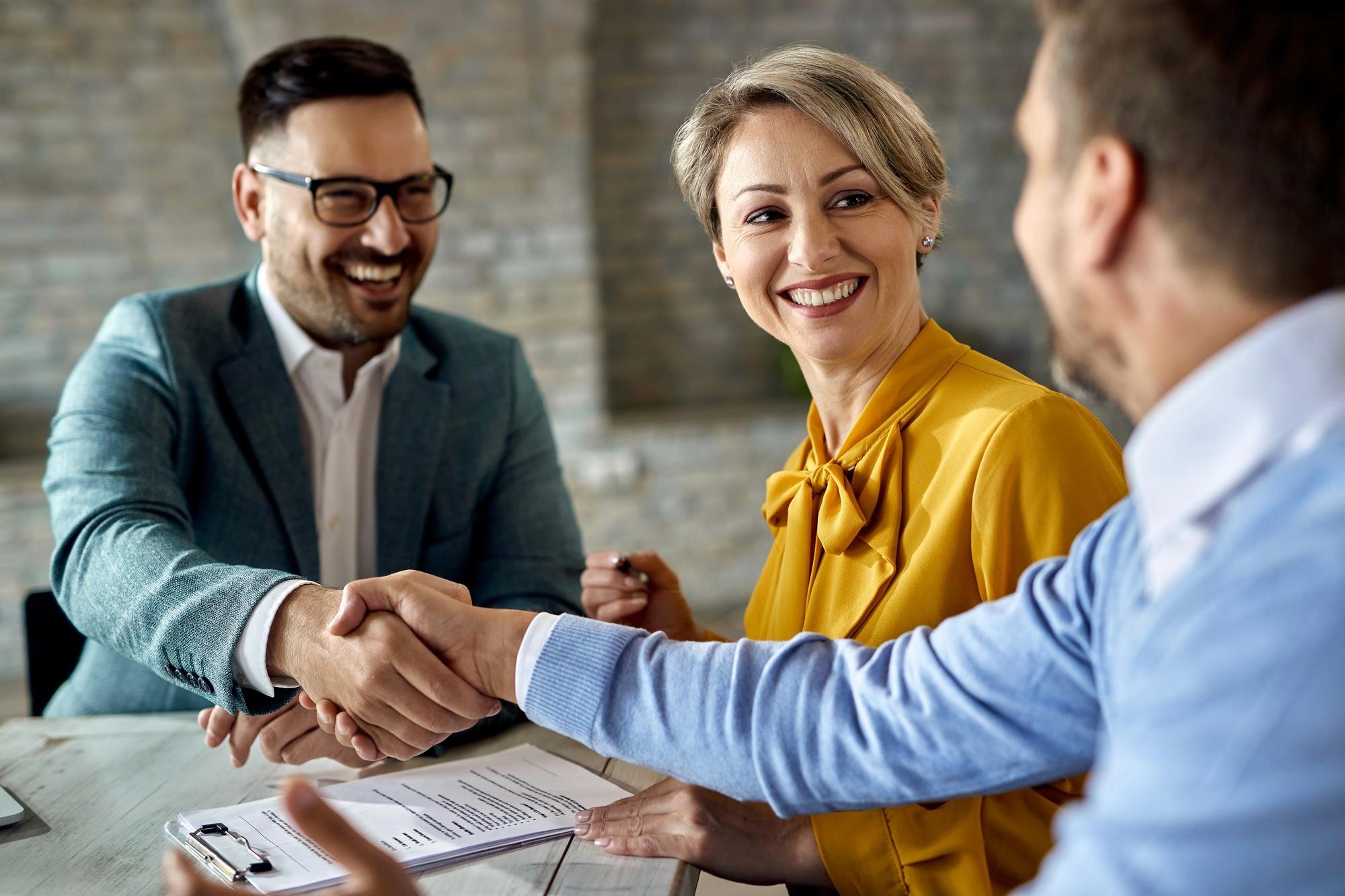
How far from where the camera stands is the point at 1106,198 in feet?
2.49

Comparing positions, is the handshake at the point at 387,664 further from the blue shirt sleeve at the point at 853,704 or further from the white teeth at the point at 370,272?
the white teeth at the point at 370,272

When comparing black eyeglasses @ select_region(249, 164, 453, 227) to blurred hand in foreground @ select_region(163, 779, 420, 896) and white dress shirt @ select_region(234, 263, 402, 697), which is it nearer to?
white dress shirt @ select_region(234, 263, 402, 697)

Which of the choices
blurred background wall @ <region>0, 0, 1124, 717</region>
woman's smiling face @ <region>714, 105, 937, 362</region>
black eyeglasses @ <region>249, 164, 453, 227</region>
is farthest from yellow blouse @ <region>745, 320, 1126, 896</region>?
blurred background wall @ <region>0, 0, 1124, 717</region>

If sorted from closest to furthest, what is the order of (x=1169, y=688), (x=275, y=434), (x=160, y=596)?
1. (x=1169, y=688)
2. (x=160, y=596)
3. (x=275, y=434)

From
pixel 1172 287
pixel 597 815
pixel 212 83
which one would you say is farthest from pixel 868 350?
pixel 212 83

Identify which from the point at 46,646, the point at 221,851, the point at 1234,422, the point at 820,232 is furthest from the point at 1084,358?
the point at 46,646

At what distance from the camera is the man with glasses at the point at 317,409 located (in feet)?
5.90

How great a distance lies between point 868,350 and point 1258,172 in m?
0.88

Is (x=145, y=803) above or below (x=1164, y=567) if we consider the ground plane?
below

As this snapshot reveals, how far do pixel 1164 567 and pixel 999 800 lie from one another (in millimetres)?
655

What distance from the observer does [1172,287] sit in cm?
74

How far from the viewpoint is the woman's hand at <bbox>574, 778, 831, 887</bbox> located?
1.19m

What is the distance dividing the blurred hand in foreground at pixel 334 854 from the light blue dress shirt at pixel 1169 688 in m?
0.31

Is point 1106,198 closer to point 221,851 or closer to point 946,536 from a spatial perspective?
point 946,536
